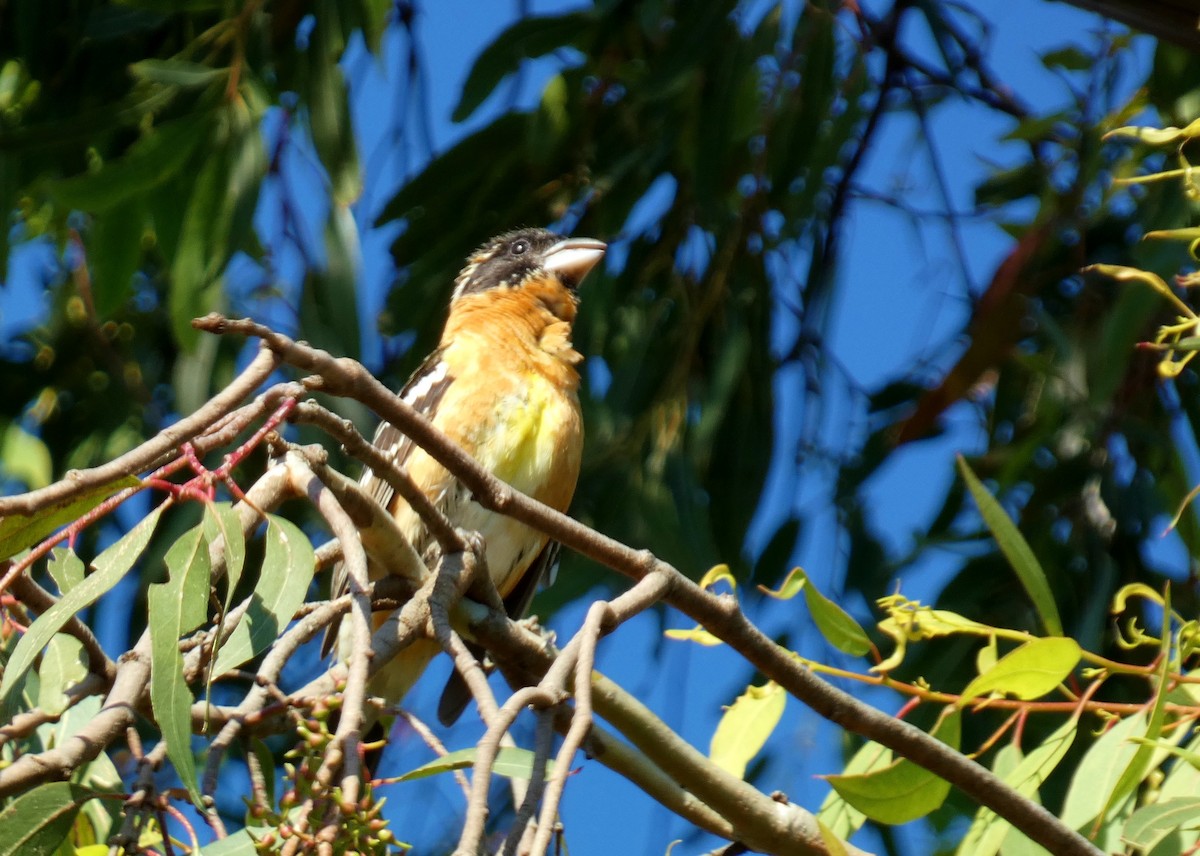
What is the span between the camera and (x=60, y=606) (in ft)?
4.64

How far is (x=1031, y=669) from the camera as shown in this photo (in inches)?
75.8

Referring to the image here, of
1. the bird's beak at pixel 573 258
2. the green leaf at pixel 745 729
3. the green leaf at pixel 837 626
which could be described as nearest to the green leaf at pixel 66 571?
the green leaf at pixel 837 626

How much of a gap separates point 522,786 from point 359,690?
0.93 m

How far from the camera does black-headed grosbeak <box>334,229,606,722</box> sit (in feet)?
10.9

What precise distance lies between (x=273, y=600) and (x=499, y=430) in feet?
5.91

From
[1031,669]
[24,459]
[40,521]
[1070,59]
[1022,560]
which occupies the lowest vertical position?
[40,521]

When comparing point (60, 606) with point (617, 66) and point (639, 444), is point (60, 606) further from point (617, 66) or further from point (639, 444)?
point (617, 66)

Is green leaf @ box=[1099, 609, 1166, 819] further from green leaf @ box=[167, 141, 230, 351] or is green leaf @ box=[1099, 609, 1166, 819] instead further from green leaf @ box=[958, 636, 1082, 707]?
green leaf @ box=[167, 141, 230, 351]

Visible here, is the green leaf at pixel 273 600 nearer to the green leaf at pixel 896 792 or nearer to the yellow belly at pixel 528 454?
the green leaf at pixel 896 792

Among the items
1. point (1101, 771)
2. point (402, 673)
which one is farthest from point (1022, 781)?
point (402, 673)

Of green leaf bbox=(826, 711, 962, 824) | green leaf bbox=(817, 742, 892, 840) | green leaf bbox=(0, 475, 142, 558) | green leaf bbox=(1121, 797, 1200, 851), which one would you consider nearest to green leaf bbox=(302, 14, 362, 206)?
green leaf bbox=(817, 742, 892, 840)

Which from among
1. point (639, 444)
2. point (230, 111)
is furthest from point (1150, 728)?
point (230, 111)

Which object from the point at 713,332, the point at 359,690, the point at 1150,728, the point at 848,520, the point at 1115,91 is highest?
the point at 1115,91

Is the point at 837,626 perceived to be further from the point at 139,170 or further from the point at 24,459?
the point at 24,459
